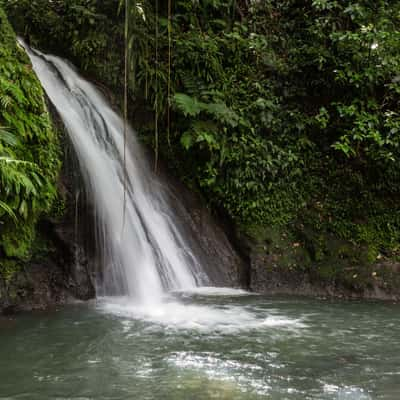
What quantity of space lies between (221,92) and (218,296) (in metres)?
3.55

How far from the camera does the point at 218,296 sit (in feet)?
22.7

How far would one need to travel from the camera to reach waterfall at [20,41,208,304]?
6879 mm

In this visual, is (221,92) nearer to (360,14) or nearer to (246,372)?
(360,14)

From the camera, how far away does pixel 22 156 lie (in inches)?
227

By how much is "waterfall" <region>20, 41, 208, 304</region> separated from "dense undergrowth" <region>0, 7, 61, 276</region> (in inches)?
36.3

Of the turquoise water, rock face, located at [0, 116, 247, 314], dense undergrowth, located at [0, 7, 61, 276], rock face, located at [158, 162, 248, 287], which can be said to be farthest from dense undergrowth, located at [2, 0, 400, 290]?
dense undergrowth, located at [0, 7, 61, 276]

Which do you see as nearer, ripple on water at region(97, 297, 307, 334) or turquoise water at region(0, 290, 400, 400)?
turquoise water at region(0, 290, 400, 400)

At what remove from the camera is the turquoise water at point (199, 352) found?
3715 millimetres

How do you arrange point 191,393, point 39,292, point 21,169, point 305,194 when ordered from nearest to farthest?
point 191,393, point 21,169, point 39,292, point 305,194

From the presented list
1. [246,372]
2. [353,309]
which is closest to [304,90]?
[353,309]

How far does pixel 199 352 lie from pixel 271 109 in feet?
17.9

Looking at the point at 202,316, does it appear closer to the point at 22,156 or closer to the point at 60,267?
the point at 60,267

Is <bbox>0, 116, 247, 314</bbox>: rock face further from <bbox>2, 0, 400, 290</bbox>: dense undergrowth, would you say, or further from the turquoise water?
<bbox>2, 0, 400, 290</bbox>: dense undergrowth

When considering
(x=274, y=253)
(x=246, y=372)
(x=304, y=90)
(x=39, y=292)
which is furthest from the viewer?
(x=304, y=90)
